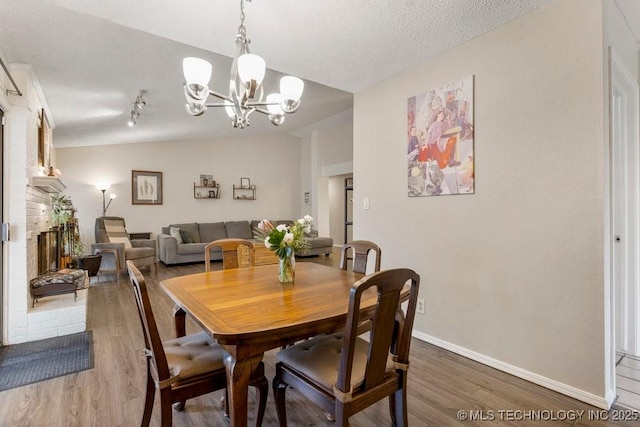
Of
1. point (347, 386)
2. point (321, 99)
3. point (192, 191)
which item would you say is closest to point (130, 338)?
point (347, 386)

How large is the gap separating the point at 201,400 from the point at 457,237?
205 cm

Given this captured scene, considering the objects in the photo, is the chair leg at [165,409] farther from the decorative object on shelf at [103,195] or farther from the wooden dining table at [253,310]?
the decorative object on shelf at [103,195]

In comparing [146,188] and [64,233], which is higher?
[146,188]

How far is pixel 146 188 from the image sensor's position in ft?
22.4

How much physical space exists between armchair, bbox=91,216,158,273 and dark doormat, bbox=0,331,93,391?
2.57 metres

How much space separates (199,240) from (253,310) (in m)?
6.07

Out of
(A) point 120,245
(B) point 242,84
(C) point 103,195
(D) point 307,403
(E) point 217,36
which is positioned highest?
(E) point 217,36

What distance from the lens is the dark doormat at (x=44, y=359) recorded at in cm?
210

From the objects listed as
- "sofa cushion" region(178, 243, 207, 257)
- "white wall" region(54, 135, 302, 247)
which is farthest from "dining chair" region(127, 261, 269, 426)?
"white wall" region(54, 135, 302, 247)

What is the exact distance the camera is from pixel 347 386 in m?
1.14

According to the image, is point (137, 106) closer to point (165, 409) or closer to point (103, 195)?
point (103, 195)

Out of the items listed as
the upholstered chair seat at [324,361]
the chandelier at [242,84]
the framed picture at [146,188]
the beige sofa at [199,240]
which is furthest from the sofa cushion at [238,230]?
the upholstered chair seat at [324,361]

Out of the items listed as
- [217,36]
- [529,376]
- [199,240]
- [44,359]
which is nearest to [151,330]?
[44,359]

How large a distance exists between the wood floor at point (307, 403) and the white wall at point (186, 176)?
5036mm
